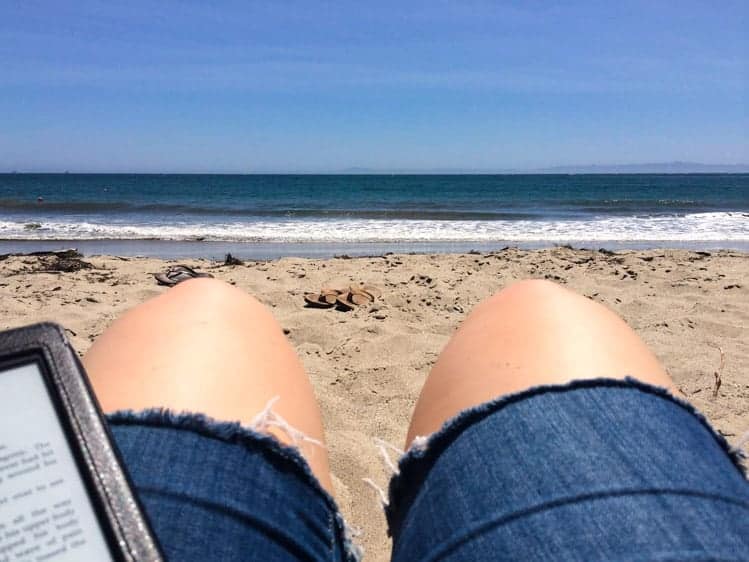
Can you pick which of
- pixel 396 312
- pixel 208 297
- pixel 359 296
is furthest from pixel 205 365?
pixel 359 296

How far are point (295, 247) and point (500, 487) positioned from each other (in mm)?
7797

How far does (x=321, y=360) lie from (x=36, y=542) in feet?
8.12

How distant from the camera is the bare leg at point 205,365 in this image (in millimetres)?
983

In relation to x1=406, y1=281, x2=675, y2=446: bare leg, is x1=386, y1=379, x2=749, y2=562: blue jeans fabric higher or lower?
lower

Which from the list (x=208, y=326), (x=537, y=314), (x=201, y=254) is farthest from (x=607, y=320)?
(x=201, y=254)

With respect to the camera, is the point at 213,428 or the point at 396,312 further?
the point at 396,312

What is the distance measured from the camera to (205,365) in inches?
41.6

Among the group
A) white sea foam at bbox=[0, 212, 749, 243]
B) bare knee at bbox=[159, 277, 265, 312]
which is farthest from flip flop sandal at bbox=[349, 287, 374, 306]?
white sea foam at bbox=[0, 212, 749, 243]

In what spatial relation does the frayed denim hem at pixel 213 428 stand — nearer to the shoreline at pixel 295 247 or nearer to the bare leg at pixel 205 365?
the bare leg at pixel 205 365

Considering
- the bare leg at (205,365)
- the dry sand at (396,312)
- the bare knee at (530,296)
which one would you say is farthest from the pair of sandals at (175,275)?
the bare knee at (530,296)

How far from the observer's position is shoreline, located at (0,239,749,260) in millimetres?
7598

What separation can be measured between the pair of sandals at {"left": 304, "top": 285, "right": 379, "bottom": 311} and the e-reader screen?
321 centimetres

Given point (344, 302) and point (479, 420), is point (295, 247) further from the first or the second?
point (479, 420)

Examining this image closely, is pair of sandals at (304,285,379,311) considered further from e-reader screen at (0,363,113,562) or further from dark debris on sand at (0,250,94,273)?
e-reader screen at (0,363,113,562)
